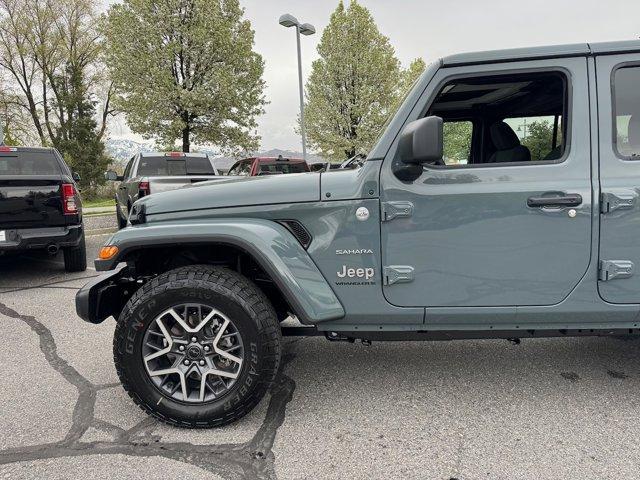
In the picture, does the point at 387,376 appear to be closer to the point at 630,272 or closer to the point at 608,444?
the point at 608,444

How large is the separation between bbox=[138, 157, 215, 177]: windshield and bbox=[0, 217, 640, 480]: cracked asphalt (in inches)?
261

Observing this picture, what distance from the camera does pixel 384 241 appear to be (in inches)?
95.1

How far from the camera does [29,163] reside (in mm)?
6332

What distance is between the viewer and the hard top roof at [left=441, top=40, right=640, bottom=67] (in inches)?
93.8

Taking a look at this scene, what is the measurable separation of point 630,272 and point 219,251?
7.53 feet

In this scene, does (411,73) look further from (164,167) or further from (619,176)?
(619,176)

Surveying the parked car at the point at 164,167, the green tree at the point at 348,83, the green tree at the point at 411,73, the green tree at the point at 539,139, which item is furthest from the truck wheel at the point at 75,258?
the green tree at the point at 411,73

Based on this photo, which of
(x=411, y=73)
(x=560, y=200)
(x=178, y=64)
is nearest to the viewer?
(x=560, y=200)

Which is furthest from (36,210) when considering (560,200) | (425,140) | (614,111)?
(614,111)

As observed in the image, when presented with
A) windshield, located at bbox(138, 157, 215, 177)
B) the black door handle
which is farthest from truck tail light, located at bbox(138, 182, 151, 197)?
the black door handle

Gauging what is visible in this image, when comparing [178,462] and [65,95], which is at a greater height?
[65,95]

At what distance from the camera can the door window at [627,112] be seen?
2.38 m

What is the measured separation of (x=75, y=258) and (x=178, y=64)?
16.7 meters

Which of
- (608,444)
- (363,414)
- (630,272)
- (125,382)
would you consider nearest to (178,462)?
(125,382)
